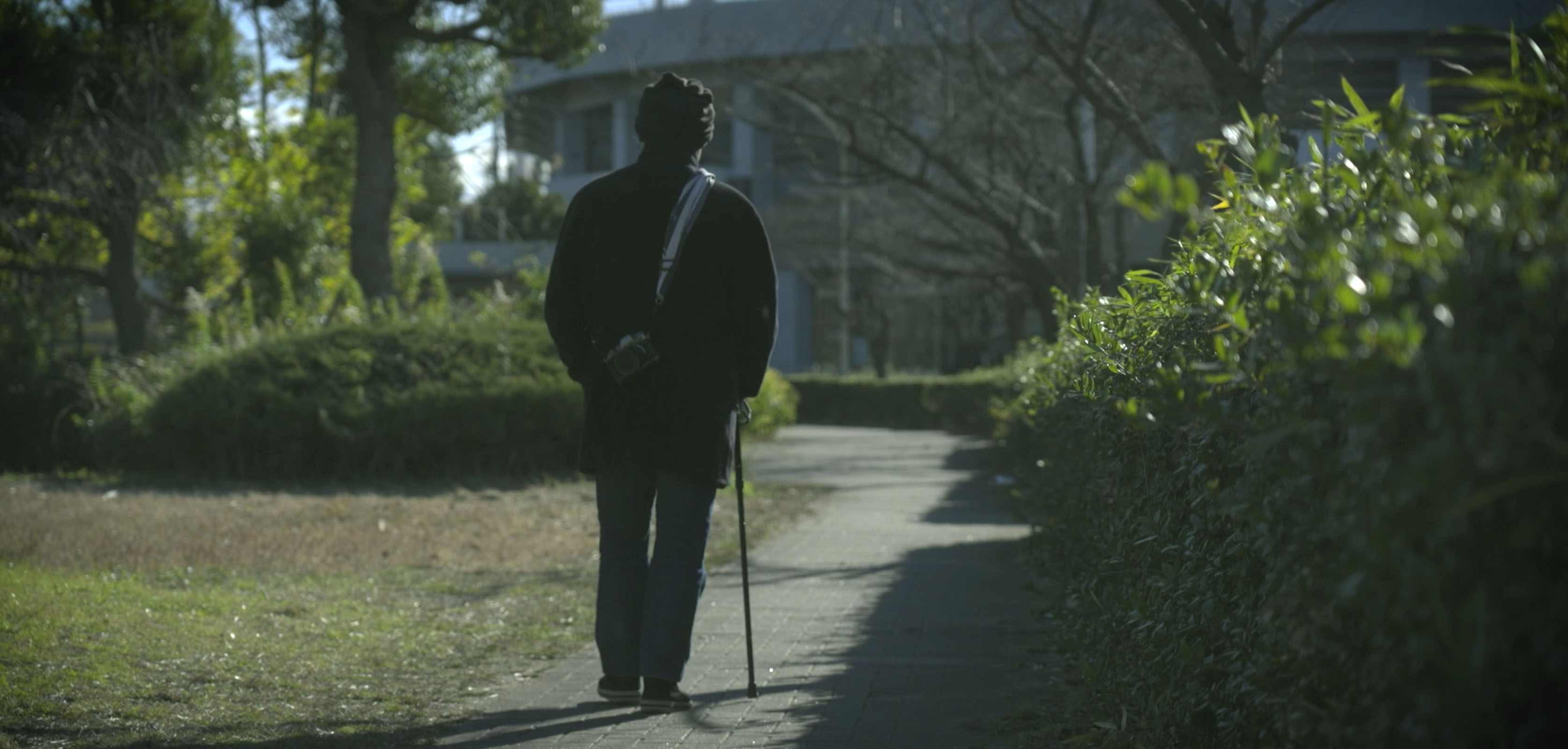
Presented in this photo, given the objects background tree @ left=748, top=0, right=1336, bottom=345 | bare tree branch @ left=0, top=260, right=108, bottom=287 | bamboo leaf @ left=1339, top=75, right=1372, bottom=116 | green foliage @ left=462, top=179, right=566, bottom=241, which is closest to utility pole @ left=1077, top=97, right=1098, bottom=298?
background tree @ left=748, top=0, right=1336, bottom=345

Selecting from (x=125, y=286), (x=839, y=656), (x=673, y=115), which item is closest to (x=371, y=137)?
(x=125, y=286)

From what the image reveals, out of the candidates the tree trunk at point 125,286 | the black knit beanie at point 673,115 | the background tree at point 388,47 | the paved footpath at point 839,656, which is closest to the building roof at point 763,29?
the background tree at point 388,47

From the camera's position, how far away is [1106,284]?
42.1ft

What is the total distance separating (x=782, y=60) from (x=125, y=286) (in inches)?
319

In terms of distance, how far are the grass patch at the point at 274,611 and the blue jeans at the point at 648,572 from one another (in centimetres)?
62

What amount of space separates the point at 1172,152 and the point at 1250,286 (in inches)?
523

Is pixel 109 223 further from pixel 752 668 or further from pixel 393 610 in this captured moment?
pixel 752 668

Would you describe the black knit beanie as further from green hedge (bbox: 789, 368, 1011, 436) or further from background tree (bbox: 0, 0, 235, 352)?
green hedge (bbox: 789, 368, 1011, 436)

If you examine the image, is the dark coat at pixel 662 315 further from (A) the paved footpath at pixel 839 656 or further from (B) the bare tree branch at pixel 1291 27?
(B) the bare tree branch at pixel 1291 27

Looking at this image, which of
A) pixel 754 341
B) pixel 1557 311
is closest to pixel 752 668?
pixel 754 341

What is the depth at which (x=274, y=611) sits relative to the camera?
6355 millimetres

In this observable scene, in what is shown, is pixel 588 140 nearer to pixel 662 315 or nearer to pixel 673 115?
pixel 673 115

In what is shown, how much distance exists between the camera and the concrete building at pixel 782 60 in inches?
Answer: 484

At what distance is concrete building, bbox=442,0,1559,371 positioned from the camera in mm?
12297
